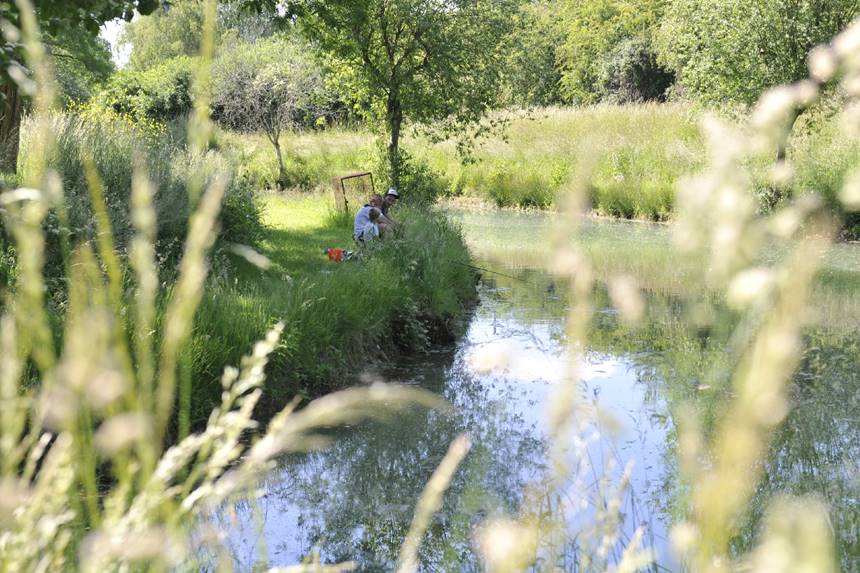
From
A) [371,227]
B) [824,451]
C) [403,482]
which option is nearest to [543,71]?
[371,227]

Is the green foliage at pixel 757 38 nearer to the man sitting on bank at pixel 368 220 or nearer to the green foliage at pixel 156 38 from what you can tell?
the man sitting on bank at pixel 368 220

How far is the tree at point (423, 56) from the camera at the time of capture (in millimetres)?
17109

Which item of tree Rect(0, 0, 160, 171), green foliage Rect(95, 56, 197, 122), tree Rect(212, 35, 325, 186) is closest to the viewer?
tree Rect(0, 0, 160, 171)

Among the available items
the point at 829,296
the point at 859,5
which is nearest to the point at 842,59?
the point at 829,296

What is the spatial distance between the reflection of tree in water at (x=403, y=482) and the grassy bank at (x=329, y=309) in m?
0.86

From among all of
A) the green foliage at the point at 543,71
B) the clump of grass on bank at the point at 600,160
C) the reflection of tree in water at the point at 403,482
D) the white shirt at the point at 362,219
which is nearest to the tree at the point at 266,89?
the clump of grass on bank at the point at 600,160

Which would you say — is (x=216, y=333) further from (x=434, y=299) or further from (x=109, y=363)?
(x=109, y=363)

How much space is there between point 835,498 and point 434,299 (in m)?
5.55

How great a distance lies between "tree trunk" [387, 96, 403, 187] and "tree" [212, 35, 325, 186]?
1043cm

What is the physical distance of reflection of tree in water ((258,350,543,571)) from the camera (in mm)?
4684

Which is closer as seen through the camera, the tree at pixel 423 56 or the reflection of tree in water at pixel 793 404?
the reflection of tree in water at pixel 793 404

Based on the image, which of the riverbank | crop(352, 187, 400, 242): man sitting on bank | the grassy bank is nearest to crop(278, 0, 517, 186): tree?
the riverbank

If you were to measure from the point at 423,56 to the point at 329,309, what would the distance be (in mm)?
10701

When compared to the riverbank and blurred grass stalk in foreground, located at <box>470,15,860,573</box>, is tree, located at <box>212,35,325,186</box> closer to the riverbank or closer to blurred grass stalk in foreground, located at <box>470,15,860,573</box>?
the riverbank
